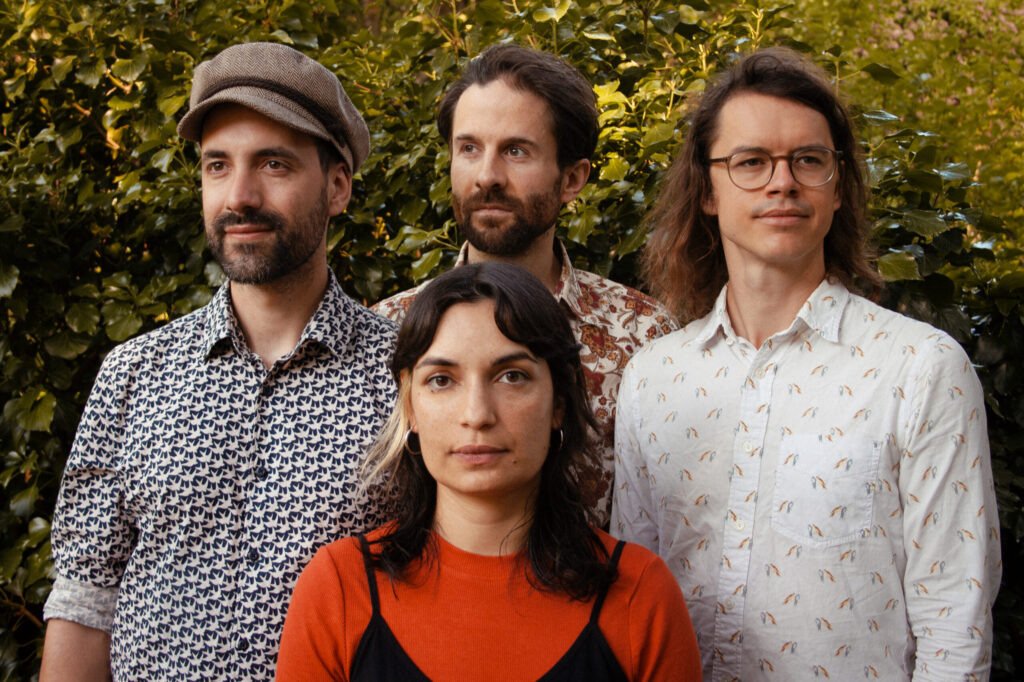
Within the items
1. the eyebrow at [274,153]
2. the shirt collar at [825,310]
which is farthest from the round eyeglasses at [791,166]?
the eyebrow at [274,153]

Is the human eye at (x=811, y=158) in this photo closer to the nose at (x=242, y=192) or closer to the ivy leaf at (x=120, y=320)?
the nose at (x=242, y=192)

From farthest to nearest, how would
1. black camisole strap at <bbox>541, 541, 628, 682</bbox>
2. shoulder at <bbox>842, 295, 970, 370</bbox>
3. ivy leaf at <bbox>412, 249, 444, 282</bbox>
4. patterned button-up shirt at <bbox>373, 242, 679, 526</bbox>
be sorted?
ivy leaf at <bbox>412, 249, 444, 282</bbox> → patterned button-up shirt at <bbox>373, 242, 679, 526</bbox> → shoulder at <bbox>842, 295, 970, 370</bbox> → black camisole strap at <bbox>541, 541, 628, 682</bbox>

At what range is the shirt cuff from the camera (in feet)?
7.20

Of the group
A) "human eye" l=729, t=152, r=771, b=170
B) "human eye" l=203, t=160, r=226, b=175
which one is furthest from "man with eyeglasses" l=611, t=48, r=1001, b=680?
"human eye" l=203, t=160, r=226, b=175

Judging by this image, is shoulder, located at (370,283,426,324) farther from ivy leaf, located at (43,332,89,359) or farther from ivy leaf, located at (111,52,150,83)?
ivy leaf, located at (111,52,150,83)

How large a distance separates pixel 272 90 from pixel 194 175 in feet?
3.58

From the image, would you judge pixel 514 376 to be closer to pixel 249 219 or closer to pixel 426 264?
pixel 249 219

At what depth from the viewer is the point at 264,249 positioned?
2193mm

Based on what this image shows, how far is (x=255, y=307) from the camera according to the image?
2277 mm

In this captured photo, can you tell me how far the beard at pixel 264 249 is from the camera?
7.21 feet

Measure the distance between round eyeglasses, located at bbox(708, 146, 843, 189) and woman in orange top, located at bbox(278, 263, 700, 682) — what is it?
1.73 ft

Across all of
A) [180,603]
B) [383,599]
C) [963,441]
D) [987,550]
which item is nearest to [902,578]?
[987,550]

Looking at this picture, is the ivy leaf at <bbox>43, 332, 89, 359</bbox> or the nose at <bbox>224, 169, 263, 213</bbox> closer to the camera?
the nose at <bbox>224, 169, 263, 213</bbox>

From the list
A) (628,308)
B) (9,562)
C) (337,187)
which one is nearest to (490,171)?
(337,187)
